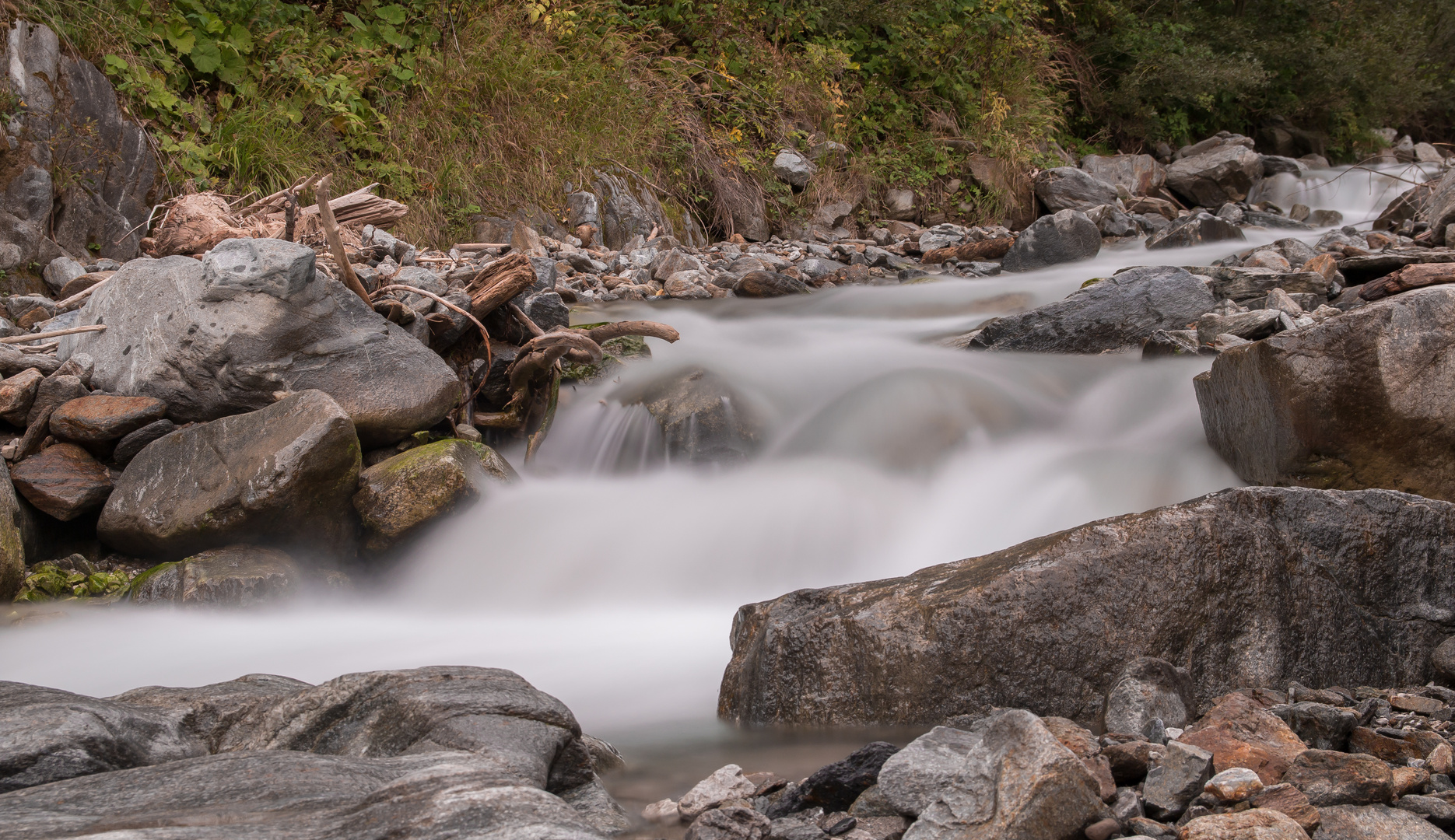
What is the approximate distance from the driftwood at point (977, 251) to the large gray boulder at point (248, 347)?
6.49 m

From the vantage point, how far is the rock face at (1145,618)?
252cm

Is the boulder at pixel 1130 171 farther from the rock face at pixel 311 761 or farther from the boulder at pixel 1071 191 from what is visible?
the rock face at pixel 311 761

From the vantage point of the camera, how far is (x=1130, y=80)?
Answer: 14.3m

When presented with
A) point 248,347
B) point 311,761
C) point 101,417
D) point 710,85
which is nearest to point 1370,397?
point 311,761

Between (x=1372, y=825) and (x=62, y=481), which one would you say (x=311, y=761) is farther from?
(x=62, y=481)

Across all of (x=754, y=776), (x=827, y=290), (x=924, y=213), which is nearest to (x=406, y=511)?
(x=754, y=776)

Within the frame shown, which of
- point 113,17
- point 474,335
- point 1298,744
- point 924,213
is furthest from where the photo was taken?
point 924,213

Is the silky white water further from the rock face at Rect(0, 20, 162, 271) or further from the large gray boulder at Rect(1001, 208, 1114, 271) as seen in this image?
the rock face at Rect(0, 20, 162, 271)

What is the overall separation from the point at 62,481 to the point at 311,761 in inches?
121

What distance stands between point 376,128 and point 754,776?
7610mm

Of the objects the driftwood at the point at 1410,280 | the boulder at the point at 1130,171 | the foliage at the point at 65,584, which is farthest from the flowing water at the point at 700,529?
the boulder at the point at 1130,171

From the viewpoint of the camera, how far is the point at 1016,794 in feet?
5.60

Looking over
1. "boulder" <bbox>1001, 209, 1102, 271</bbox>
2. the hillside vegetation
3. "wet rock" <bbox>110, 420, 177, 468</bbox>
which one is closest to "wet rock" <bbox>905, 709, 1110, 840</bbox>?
"wet rock" <bbox>110, 420, 177, 468</bbox>

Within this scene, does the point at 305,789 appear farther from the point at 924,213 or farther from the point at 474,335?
the point at 924,213
